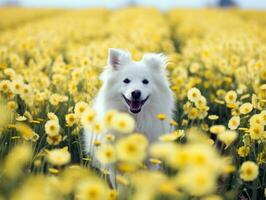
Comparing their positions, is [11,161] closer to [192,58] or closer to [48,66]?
[48,66]

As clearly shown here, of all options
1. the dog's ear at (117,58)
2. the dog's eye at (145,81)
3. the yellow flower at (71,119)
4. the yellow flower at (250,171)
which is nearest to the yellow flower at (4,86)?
the yellow flower at (71,119)

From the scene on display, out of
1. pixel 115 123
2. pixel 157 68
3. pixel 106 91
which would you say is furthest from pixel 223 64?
pixel 115 123

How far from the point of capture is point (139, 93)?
172 inches

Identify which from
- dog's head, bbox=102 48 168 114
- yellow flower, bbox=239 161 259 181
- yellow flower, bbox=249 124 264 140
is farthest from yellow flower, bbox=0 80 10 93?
yellow flower, bbox=239 161 259 181

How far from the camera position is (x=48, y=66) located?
708 centimetres

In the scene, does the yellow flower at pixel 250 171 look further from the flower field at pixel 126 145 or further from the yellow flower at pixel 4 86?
the yellow flower at pixel 4 86

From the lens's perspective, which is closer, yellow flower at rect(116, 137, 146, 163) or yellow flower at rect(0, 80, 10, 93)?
yellow flower at rect(116, 137, 146, 163)

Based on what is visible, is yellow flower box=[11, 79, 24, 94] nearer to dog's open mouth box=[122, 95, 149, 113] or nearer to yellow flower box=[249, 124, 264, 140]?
dog's open mouth box=[122, 95, 149, 113]

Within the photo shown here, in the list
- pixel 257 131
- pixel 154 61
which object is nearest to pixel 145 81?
pixel 154 61

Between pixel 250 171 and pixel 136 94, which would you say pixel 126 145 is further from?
pixel 136 94

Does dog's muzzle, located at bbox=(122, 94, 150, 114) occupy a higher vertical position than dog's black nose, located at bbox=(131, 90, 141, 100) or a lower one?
lower

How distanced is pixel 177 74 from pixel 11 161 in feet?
17.7

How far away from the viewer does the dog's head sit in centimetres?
444

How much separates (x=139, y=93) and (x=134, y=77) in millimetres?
335
